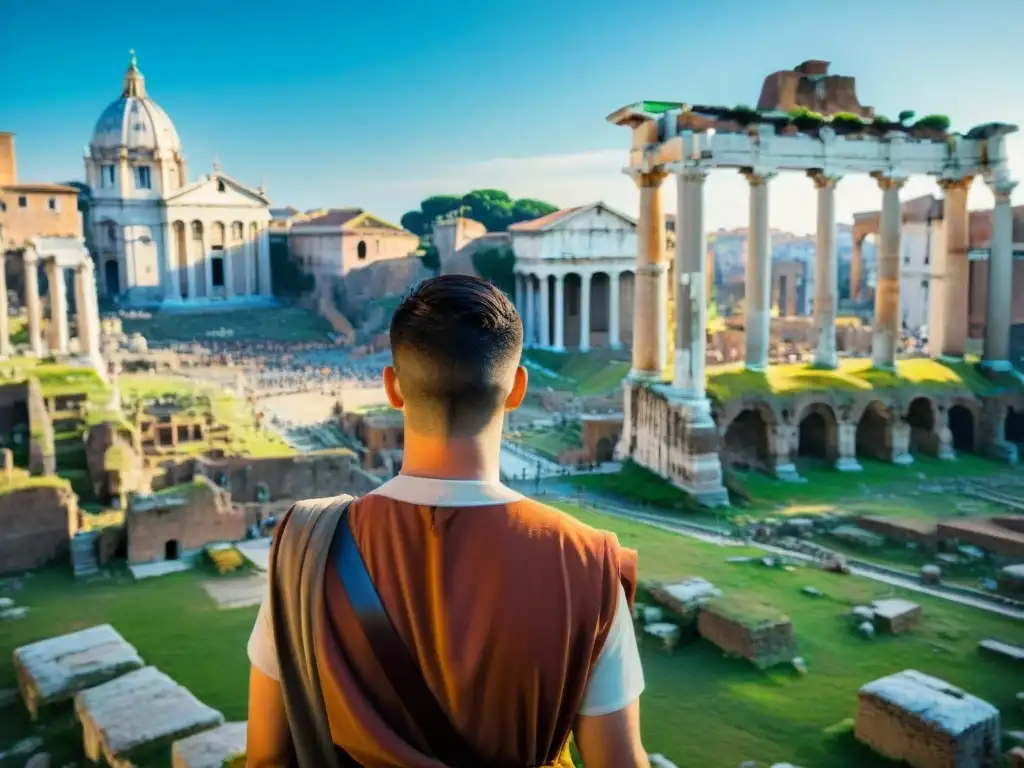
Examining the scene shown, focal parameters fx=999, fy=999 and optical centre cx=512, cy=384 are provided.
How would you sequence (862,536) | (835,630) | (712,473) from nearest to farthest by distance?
1. (835,630)
2. (862,536)
3. (712,473)

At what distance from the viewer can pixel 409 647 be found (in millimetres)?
2381

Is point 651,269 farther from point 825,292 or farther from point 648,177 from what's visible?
point 825,292

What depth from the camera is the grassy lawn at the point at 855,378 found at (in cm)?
2134

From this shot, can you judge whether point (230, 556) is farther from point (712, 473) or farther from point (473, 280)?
point (473, 280)

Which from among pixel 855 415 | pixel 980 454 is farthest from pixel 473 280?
pixel 980 454

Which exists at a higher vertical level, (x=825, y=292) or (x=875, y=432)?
(x=825, y=292)

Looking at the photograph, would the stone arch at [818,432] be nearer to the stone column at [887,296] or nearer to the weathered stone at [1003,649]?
the stone column at [887,296]

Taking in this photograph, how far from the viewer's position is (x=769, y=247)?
21625 mm

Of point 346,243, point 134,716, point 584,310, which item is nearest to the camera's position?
point 134,716

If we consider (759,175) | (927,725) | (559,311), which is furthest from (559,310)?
(927,725)

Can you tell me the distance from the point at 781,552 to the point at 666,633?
517 centimetres

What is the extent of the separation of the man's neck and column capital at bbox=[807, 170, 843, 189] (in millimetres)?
20923

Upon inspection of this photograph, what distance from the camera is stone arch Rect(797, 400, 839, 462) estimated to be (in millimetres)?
21828

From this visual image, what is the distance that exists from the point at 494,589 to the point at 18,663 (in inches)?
347
